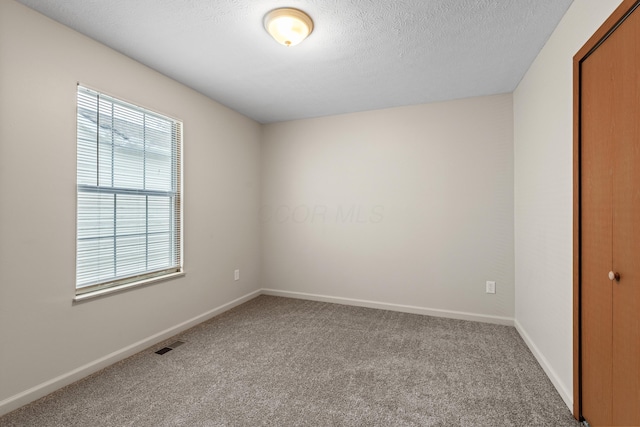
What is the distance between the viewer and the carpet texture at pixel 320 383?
1702mm

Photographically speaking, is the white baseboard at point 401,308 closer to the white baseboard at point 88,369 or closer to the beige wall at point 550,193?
the beige wall at point 550,193

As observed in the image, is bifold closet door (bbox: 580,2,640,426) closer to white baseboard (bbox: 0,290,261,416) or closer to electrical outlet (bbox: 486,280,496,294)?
electrical outlet (bbox: 486,280,496,294)

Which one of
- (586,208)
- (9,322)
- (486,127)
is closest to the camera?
(586,208)

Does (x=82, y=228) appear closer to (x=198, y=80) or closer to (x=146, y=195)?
(x=146, y=195)

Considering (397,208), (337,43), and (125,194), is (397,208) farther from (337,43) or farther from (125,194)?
(125,194)

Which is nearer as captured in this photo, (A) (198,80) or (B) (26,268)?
(B) (26,268)

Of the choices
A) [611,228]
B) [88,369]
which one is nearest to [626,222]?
[611,228]

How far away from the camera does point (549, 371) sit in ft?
6.77

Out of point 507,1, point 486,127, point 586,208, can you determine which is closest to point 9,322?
point 586,208

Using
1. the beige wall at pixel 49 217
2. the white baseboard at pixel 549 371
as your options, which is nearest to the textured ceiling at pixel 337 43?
the beige wall at pixel 49 217

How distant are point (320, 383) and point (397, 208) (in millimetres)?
2173

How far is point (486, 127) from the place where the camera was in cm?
317

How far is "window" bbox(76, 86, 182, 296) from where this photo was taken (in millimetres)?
2166

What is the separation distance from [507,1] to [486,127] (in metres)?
1.59
